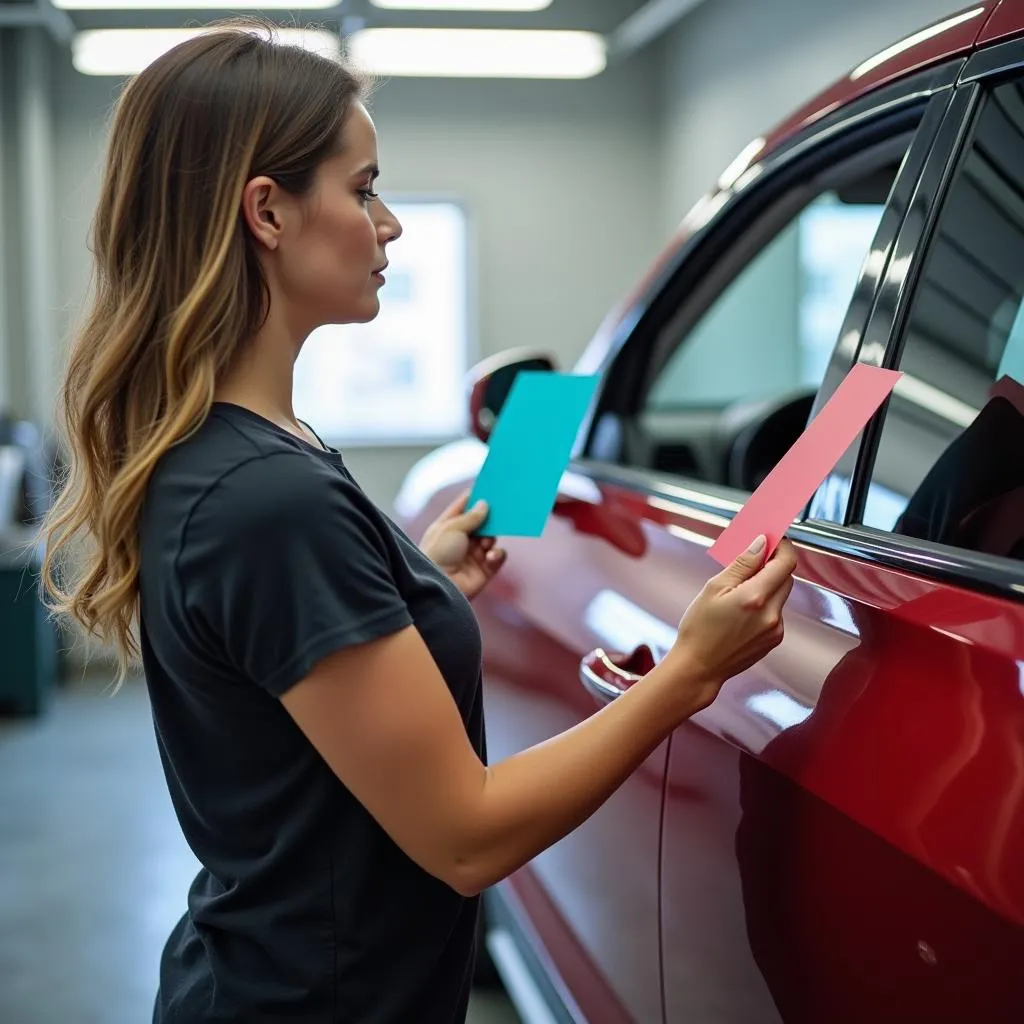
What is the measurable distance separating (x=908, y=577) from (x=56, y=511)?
31.2 inches

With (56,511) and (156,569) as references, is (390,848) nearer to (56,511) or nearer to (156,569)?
(156,569)

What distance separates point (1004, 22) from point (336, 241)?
625 millimetres

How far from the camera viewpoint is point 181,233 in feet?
3.37

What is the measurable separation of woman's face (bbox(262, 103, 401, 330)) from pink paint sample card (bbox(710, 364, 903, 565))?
36cm

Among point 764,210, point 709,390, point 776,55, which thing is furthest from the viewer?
point 709,390

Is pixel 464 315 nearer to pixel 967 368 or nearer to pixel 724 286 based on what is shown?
pixel 724 286

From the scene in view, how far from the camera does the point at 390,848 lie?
1.05 meters

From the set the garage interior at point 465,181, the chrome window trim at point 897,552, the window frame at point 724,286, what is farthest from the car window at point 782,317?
the chrome window trim at point 897,552

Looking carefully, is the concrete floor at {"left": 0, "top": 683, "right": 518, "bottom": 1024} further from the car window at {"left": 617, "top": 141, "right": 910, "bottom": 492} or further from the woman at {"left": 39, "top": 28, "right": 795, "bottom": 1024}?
the woman at {"left": 39, "top": 28, "right": 795, "bottom": 1024}

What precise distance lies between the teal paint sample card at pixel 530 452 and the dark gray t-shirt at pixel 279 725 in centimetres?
45

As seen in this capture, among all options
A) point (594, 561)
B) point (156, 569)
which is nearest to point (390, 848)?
point (156, 569)

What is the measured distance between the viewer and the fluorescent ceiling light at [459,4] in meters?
5.32

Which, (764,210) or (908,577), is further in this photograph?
(764,210)

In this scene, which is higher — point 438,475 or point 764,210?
point 764,210
